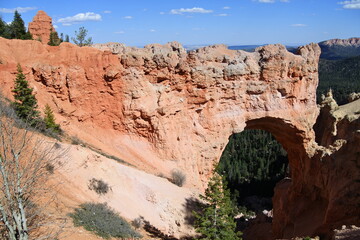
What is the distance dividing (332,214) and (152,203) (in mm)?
9196

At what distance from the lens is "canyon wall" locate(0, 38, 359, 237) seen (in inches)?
811

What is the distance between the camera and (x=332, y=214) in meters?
14.2

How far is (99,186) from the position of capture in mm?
15578

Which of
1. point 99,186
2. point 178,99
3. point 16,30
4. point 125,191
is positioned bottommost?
point 125,191

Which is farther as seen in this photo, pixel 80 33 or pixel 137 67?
pixel 80 33

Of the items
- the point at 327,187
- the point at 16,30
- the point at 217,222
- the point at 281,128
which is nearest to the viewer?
the point at 217,222

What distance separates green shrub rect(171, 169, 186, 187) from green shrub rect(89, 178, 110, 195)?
625 cm

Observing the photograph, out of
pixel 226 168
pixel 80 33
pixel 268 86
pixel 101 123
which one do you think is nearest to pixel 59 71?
pixel 101 123

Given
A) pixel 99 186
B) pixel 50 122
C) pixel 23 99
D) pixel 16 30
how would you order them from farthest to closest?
pixel 16 30 < pixel 50 122 < pixel 23 99 < pixel 99 186

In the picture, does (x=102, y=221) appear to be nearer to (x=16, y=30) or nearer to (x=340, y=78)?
(x=16, y=30)

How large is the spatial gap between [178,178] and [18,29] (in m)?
27.0

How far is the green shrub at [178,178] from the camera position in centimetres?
2117

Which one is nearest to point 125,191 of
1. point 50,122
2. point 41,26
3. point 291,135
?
point 50,122

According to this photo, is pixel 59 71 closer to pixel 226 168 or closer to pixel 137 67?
pixel 137 67
